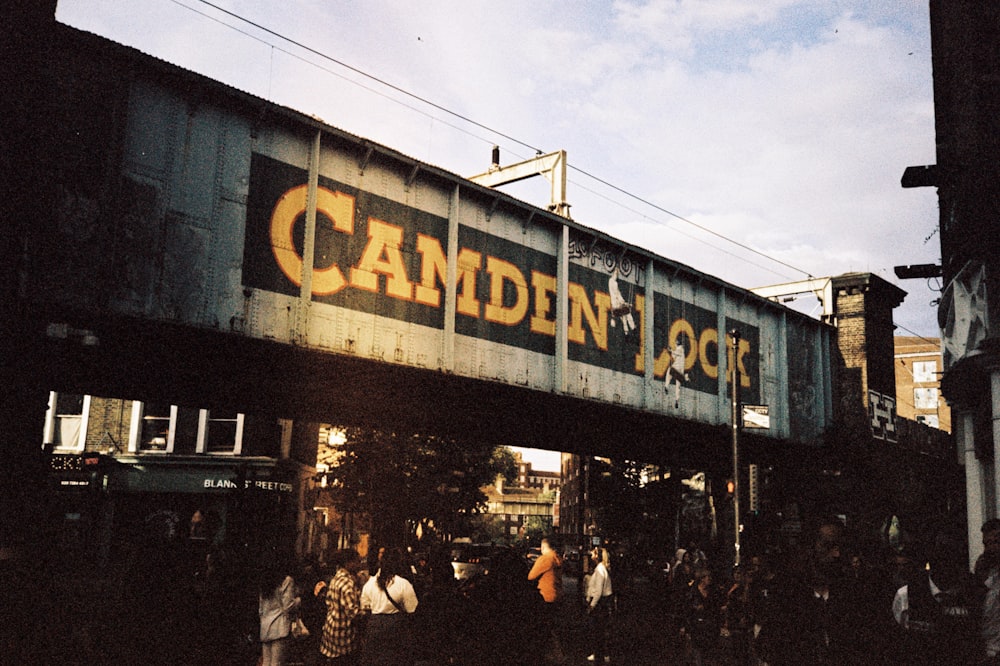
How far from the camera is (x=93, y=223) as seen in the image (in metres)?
14.2

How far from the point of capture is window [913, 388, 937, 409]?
97.2 meters

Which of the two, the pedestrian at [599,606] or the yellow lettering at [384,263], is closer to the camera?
the pedestrian at [599,606]

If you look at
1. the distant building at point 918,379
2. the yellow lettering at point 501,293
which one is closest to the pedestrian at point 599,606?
the yellow lettering at point 501,293

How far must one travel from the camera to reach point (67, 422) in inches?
1296

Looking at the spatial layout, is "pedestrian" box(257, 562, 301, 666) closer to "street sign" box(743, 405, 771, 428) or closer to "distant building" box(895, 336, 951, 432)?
"street sign" box(743, 405, 771, 428)

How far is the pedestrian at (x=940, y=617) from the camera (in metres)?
8.16

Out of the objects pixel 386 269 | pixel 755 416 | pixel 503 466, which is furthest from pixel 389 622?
pixel 503 466

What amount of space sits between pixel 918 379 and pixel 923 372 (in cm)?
94

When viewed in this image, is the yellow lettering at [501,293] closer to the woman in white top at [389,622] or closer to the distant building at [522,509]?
the woman in white top at [389,622]

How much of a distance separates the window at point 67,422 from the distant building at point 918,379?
287 ft

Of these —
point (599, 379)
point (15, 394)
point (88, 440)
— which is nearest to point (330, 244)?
point (15, 394)

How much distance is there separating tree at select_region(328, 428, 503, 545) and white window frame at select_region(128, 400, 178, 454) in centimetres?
925

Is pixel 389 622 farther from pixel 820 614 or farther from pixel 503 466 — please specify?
pixel 503 466

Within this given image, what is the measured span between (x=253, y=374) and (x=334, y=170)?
207 inches
